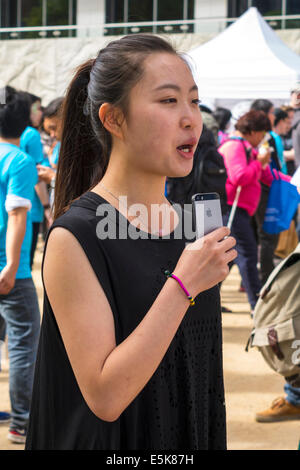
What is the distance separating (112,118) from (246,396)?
3.53 meters

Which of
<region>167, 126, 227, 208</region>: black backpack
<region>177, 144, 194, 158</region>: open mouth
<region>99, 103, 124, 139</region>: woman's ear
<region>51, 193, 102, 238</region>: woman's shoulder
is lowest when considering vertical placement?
<region>167, 126, 227, 208</region>: black backpack

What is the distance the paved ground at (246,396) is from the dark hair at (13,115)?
171 cm

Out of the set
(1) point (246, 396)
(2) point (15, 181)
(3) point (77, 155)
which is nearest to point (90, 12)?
(1) point (246, 396)

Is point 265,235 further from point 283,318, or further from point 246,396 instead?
point 283,318

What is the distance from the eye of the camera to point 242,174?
21.3ft

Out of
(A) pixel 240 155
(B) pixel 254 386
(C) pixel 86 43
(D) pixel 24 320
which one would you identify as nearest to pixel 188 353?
(D) pixel 24 320

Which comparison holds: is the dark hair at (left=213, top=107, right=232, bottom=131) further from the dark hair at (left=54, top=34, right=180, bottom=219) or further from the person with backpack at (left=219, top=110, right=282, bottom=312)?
the dark hair at (left=54, top=34, right=180, bottom=219)

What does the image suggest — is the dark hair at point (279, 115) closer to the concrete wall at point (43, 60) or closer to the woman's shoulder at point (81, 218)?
the woman's shoulder at point (81, 218)

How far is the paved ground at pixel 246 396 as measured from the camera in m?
4.11

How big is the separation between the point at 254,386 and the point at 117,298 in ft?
12.2

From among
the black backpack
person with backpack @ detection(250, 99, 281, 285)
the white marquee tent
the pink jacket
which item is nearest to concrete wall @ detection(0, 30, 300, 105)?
the white marquee tent

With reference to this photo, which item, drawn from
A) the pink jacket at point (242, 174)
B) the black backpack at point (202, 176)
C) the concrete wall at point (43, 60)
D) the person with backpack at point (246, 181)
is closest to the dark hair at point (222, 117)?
the person with backpack at point (246, 181)

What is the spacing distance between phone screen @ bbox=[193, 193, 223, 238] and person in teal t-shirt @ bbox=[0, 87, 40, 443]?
8.19ft

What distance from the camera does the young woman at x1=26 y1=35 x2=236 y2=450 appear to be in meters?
1.48
